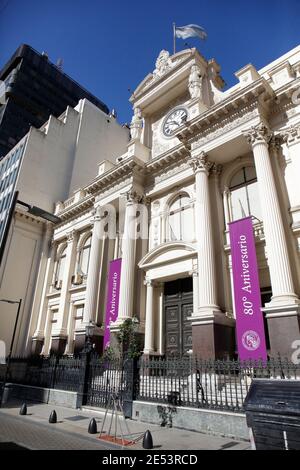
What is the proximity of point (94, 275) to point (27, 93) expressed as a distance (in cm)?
4874

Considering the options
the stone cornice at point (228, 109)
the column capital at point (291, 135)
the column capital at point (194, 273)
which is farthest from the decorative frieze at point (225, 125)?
the column capital at point (194, 273)

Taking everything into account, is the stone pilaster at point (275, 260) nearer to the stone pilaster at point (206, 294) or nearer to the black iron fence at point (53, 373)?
the stone pilaster at point (206, 294)

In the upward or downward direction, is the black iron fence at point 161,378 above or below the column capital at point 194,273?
below

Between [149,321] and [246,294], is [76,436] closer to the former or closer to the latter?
[246,294]

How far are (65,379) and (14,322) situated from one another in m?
13.5

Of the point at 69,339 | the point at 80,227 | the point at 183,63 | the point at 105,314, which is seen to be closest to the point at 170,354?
the point at 105,314

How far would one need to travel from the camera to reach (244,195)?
590 inches

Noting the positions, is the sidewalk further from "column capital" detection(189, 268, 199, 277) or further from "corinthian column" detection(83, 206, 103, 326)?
"corinthian column" detection(83, 206, 103, 326)

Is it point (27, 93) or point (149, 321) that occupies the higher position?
point (27, 93)

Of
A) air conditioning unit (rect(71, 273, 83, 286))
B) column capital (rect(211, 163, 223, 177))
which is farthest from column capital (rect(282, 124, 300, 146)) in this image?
air conditioning unit (rect(71, 273, 83, 286))

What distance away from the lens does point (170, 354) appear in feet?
48.6

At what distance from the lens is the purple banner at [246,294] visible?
10.6 meters

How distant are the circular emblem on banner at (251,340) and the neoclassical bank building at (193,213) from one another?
0.45 m

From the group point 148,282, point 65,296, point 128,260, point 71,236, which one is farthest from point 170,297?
point 71,236
